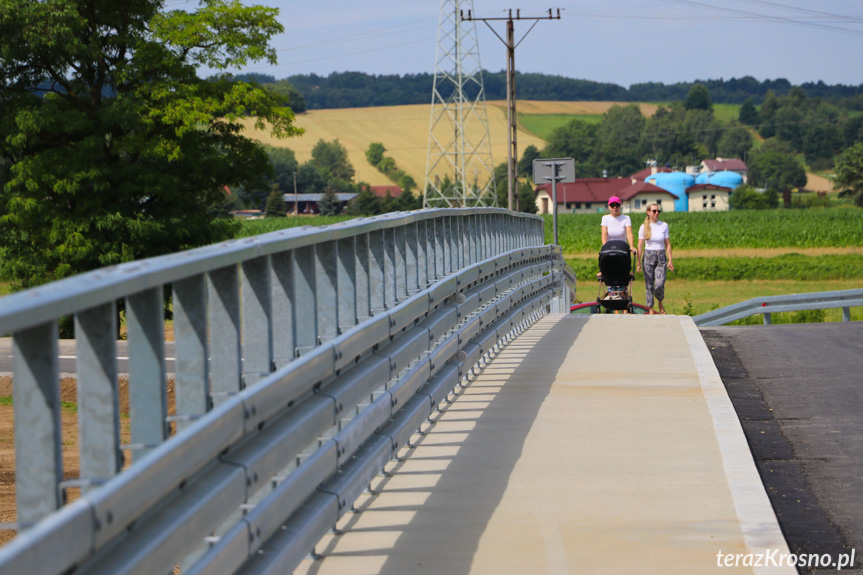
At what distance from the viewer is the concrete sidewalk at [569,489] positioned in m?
4.57

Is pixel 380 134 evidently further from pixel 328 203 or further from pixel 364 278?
pixel 364 278

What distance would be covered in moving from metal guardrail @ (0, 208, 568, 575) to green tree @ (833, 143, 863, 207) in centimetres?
13500

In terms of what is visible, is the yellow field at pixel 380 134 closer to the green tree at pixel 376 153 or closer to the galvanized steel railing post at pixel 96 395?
the green tree at pixel 376 153

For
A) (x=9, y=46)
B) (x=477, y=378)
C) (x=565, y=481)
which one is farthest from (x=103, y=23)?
(x=565, y=481)

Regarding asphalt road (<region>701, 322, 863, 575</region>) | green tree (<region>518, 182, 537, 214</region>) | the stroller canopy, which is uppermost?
the stroller canopy

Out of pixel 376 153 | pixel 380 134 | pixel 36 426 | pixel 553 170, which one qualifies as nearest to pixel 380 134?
pixel 380 134

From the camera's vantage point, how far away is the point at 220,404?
3514 mm

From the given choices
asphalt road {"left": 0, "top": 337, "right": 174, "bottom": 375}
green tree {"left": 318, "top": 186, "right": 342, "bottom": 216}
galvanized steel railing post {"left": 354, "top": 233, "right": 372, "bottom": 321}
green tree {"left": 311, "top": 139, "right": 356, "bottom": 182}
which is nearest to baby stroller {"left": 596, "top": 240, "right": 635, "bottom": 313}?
asphalt road {"left": 0, "top": 337, "right": 174, "bottom": 375}

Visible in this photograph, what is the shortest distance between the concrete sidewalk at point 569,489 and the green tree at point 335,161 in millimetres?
172752

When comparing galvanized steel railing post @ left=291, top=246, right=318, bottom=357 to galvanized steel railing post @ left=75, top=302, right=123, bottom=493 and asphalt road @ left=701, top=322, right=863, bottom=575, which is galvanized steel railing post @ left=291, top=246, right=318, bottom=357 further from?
asphalt road @ left=701, top=322, right=863, bottom=575

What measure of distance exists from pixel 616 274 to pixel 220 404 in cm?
1250

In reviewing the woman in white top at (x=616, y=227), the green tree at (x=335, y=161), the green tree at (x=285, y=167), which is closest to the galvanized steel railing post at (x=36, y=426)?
the woman in white top at (x=616, y=227)

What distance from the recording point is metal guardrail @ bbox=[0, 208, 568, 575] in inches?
95.7

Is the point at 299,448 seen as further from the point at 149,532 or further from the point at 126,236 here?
the point at 126,236
